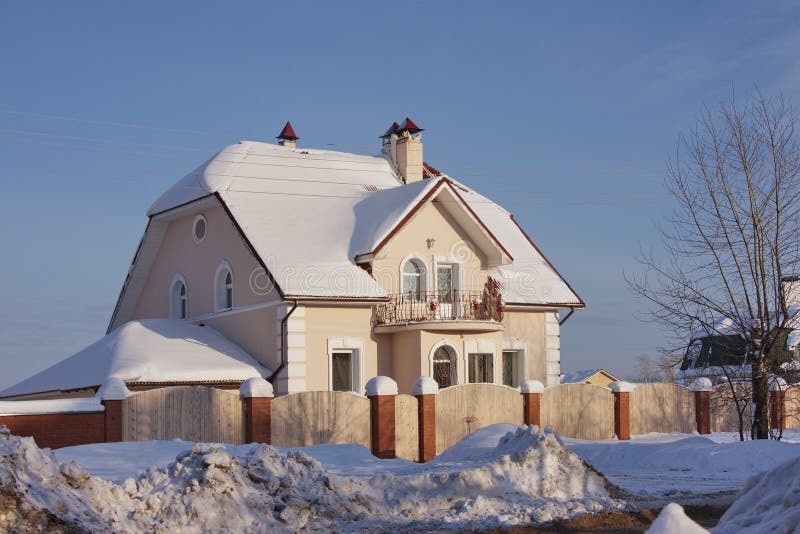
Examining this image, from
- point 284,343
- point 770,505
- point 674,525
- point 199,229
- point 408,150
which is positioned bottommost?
point 770,505

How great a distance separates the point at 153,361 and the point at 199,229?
20.0ft

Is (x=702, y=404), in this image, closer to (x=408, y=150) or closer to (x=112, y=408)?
(x=408, y=150)

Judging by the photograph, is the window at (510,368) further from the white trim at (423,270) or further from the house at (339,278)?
the white trim at (423,270)

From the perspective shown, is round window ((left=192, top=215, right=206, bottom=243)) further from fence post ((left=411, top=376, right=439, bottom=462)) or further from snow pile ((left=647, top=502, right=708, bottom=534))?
snow pile ((left=647, top=502, right=708, bottom=534))

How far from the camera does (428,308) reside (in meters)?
28.4

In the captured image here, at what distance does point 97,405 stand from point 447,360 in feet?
36.3

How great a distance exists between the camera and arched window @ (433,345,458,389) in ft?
92.0

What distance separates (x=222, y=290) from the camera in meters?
29.5

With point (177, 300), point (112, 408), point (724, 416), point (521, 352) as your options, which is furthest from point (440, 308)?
point (112, 408)

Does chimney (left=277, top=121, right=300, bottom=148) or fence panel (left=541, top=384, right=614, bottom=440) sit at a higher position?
chimney (left=277, top=121, right=300, bottom=148)

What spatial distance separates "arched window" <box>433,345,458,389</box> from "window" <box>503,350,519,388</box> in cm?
282

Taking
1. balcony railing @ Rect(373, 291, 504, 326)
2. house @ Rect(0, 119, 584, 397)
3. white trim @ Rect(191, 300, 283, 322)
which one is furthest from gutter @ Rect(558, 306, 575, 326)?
white trim @ Rect(191, 300, 283, 322)

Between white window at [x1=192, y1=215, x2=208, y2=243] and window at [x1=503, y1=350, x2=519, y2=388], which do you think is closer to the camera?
white window at [x1=192, y1=215, x2=208, y2=243]

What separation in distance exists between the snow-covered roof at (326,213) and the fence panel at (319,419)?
4.81m
